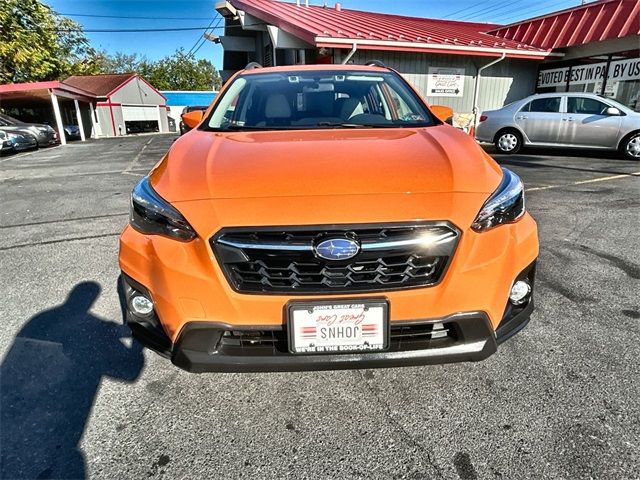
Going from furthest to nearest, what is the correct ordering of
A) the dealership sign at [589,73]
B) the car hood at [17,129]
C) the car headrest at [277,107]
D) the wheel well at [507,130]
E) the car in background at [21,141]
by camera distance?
the car hood at [17,129]
the car in background at [21,141]
the dealership sign at [589,73]
the wheel well at [507,130]
the car headrest at [277,107]

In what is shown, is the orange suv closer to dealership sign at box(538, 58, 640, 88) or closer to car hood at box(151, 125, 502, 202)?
car hood at box(151, 125, 502, 202)

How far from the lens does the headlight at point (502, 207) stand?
5.61ft

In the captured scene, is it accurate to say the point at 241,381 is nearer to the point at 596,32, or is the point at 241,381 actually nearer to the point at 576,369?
the point at 576,369

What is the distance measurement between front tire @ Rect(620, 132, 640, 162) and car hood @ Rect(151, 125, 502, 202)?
971 centimetres

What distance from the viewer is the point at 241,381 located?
2156 mm

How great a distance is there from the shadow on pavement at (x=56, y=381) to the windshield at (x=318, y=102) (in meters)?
1.49

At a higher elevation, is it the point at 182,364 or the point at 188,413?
the point at 182,364

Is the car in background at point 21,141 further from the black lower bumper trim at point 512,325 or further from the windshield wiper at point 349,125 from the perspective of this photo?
the black lower bumper trim at point 512,325

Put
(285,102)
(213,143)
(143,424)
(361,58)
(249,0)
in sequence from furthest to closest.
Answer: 1. (249,0)
2. (361,58)
3. (285,102)
4. (213,143)
5. (143,424)

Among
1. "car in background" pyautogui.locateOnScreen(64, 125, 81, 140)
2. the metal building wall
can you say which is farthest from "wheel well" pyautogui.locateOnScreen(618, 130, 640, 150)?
Answer: "car in background" pyautogui.locateOnScreen(64, 125, 81, 140)

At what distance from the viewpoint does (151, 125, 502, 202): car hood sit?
5.71 ft

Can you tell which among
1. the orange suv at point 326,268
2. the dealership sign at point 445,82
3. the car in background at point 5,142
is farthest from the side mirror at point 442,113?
the car in background at point 5,142

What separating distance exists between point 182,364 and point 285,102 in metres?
1.97

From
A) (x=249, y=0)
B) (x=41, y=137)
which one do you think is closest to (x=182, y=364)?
(x=249, y=0)
